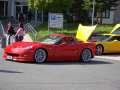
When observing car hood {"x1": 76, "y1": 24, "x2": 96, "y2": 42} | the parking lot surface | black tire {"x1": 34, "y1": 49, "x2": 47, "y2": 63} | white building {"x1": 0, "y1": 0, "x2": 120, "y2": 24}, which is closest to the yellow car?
car hood {"x1": 76, "y1": 24, "x2": 96, "y2": 42}

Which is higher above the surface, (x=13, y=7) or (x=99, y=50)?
(x=13, y=7)

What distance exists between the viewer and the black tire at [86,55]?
20906 mm

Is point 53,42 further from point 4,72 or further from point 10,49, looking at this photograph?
point 4,72

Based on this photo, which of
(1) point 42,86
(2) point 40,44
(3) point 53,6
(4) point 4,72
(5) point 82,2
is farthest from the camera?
(5) point 82,2

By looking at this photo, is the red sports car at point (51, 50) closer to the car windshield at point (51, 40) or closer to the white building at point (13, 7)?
the car windshield at point (51, 40)

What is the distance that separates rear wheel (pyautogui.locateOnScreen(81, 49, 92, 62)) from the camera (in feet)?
68.6

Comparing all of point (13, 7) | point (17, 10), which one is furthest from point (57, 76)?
point (17, 10)

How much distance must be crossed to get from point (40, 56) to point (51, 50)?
62 centimetres

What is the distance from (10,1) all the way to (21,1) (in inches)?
52.3

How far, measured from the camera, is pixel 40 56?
19141 millimetres

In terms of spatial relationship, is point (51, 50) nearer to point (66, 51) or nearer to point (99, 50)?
point (66, 51)

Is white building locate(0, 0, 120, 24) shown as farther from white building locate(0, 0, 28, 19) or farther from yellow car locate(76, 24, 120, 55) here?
yellow car locate(76, 24, 120, 55)

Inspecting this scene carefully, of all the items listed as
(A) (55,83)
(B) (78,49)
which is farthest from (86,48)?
(A) (55,83)

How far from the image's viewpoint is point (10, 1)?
59.0 m
